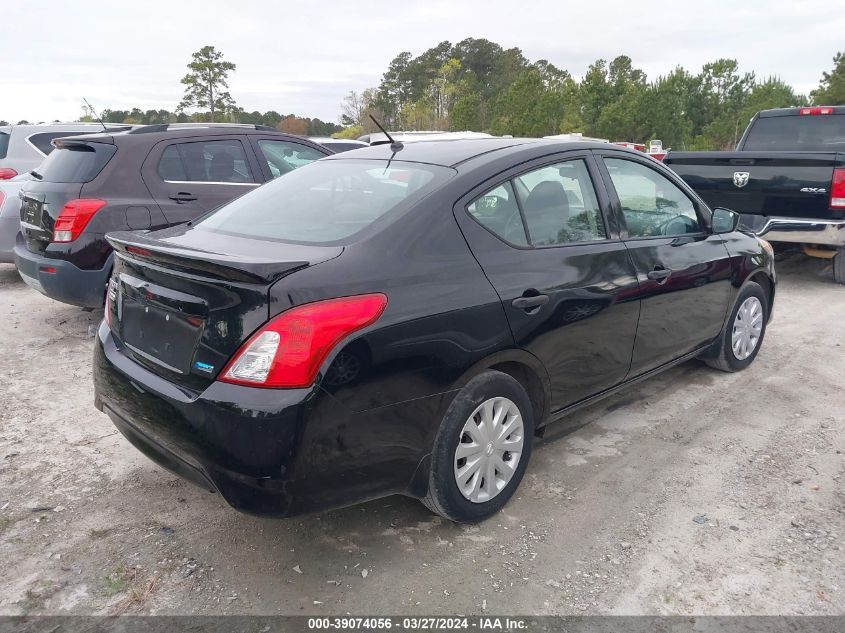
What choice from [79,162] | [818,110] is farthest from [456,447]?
[818,110]

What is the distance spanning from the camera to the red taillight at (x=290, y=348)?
234 cm

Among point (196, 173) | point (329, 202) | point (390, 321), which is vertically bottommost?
point (390, 321)

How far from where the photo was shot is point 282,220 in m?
3.13

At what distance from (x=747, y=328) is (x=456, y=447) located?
10.1 ft

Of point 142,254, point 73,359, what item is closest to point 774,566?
point 142,254

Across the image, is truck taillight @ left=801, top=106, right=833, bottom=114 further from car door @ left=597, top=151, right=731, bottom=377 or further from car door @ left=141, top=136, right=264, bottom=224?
car door @ left=141, top=136, right=264, bottom=224

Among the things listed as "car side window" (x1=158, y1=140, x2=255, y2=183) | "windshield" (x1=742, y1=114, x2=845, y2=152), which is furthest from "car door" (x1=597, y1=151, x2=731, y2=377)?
"windshield" (x1=742, y1=114, x2=845, y2=152)

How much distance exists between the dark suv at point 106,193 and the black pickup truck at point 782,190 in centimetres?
495

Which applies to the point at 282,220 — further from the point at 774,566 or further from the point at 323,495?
the point at 774,566

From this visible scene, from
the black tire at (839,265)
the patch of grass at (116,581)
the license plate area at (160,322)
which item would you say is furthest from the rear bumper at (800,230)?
the patch of grass at (116,581)

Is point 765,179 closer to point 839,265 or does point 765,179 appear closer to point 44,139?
point 839,265

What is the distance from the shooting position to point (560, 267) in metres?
3.23

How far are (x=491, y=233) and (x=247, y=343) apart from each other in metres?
1.21

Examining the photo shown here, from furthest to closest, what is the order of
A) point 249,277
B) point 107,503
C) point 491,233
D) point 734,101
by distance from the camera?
point 734,101, point 107,503, point 491,233, point 249,277
